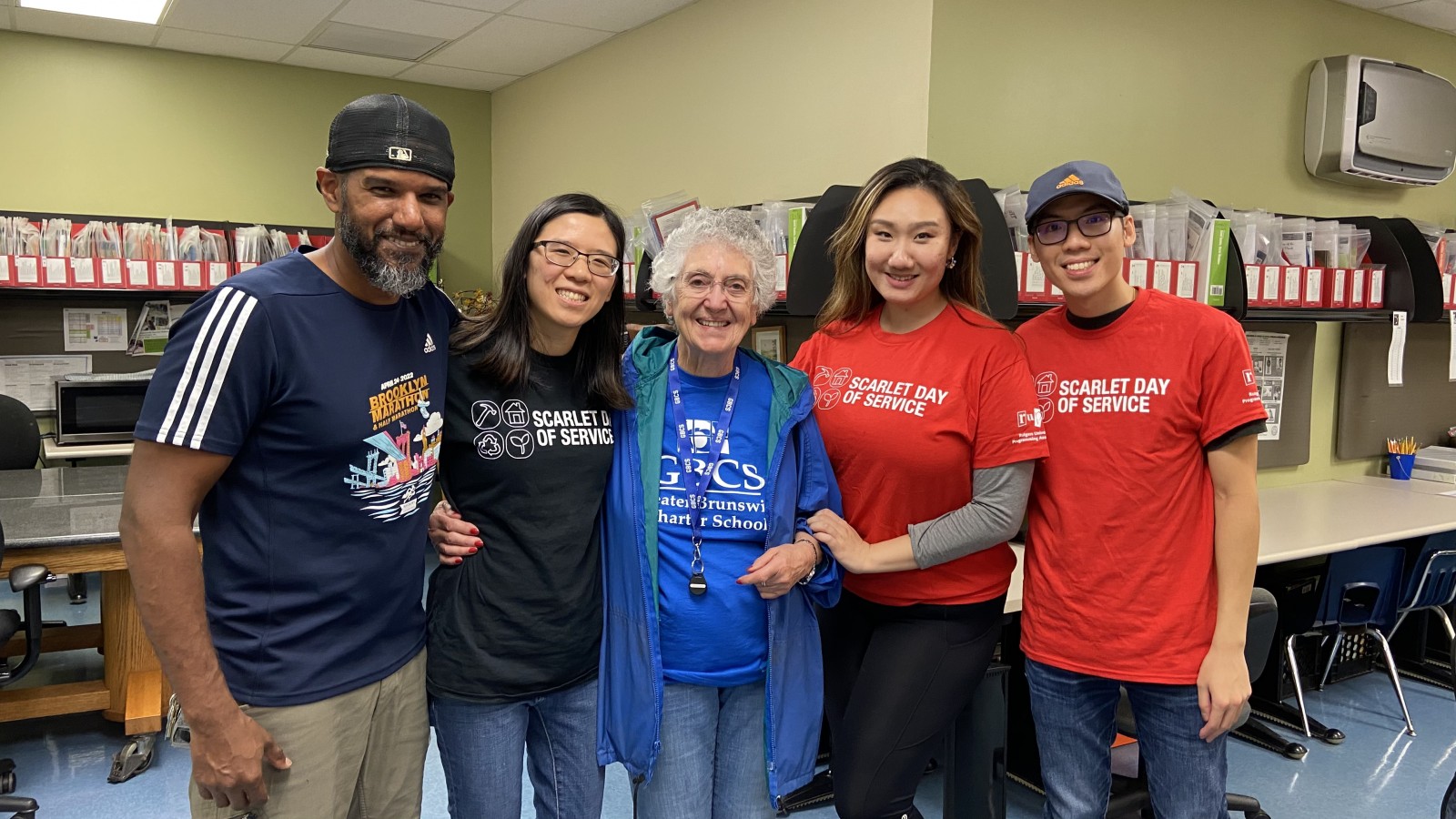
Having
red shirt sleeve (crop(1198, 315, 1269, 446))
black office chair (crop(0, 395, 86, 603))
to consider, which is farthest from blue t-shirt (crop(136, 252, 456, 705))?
black office chair (crop(0, 395, 86, 603))

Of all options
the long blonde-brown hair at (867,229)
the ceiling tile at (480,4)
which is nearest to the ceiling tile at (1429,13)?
the long blonde-brown hair at (867,229)

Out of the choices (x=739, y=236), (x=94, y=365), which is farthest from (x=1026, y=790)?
(x=94, y=365)

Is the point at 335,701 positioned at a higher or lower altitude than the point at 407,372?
lower

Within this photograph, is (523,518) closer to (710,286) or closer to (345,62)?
(710,286)

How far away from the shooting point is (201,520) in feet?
4.46

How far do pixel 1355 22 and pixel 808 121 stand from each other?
8.87 ft

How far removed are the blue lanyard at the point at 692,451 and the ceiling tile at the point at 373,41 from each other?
424cm

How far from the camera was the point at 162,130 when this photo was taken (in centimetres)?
552

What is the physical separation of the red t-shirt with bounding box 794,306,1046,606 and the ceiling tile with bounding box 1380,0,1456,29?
12.6 ft

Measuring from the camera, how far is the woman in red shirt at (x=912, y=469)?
69.0 inches

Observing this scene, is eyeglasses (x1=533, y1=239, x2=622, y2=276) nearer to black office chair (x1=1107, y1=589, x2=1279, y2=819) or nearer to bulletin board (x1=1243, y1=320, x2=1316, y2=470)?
black office chair (x1=1107, y1=589, x2=1279, y2=819)

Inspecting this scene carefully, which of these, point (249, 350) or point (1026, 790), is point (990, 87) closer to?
Answer: point (1026, 790)

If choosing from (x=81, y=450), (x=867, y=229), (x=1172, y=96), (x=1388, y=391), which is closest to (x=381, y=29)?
(x=81, y=450)

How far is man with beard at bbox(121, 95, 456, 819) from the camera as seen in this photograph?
4.15ft
